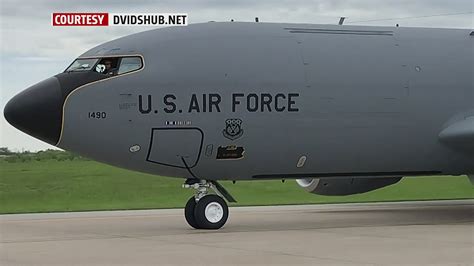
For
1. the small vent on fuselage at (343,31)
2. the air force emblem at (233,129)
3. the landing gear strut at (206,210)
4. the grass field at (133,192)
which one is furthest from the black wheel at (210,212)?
the grass field at (133,192)

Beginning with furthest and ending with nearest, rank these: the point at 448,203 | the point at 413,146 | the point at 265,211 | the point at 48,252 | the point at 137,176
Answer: the point at 137,176 → the point at 448,203 → the point at 265,211 → the point at 413,146 → the point at 48,252

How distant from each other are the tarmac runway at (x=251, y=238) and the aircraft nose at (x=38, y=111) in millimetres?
1907

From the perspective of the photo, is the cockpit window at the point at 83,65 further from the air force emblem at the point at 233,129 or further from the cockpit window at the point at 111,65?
the air force emblem at the point at 233,129

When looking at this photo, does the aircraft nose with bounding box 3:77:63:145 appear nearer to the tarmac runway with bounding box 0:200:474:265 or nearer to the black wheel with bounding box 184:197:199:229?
the tarmac runway with bounding box 0:200:474:265

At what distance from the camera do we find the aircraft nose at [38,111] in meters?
17.8

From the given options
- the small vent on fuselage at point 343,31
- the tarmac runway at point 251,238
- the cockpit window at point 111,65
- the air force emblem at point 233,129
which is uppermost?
the small vent on fuselage at point 343,31

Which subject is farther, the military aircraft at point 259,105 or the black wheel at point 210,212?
the black wheel at point 210,212

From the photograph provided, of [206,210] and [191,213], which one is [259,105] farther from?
[191,213]

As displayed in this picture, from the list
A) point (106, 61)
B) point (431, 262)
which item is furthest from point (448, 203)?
point (431, 262)

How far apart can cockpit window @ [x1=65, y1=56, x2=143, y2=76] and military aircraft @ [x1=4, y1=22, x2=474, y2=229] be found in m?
0.02

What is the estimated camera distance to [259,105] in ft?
62.6

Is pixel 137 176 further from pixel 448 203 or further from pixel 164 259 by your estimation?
pixel 164 259

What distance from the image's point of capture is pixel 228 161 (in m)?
19.1

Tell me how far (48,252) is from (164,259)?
214 centimetres
